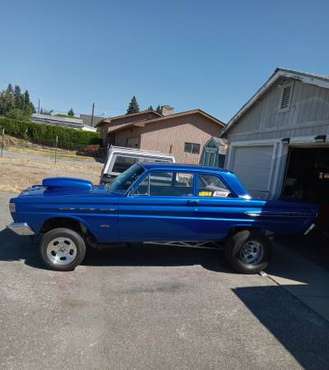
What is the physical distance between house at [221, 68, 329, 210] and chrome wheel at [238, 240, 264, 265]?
1.81m

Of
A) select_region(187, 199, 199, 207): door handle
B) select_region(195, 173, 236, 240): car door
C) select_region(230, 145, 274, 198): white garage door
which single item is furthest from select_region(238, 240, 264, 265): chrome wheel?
select_region(230, 145, 274, 198): white garage door

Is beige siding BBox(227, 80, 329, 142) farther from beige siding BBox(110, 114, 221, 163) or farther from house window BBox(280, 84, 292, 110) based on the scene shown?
beige siding BBox(110, 114, 221, 163)

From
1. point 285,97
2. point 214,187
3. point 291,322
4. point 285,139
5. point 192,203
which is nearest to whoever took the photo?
point 291,322

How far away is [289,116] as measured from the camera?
8711 millimetres

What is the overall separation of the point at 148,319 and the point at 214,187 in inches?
101

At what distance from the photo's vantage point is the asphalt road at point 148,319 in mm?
3129

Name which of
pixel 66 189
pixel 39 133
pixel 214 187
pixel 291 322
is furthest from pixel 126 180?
pixel 39 133

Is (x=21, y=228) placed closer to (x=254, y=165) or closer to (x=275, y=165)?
(x=275, y=165)

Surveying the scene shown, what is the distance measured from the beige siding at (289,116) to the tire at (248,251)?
3.21 metres

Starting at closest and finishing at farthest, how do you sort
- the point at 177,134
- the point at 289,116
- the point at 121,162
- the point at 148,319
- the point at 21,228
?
the point at 148,319 → the point at 21,228 → the point at 289,116 → the point at 121,162 → the point at 177,134

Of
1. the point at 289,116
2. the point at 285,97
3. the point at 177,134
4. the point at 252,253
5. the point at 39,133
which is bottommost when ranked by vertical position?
the point at 252,253

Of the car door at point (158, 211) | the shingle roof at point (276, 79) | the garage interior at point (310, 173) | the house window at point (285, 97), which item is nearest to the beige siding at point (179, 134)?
A: the shingle roof at point (276, 79)

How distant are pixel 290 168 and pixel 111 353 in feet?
27.7

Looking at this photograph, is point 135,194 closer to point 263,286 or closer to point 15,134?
point 263,286
